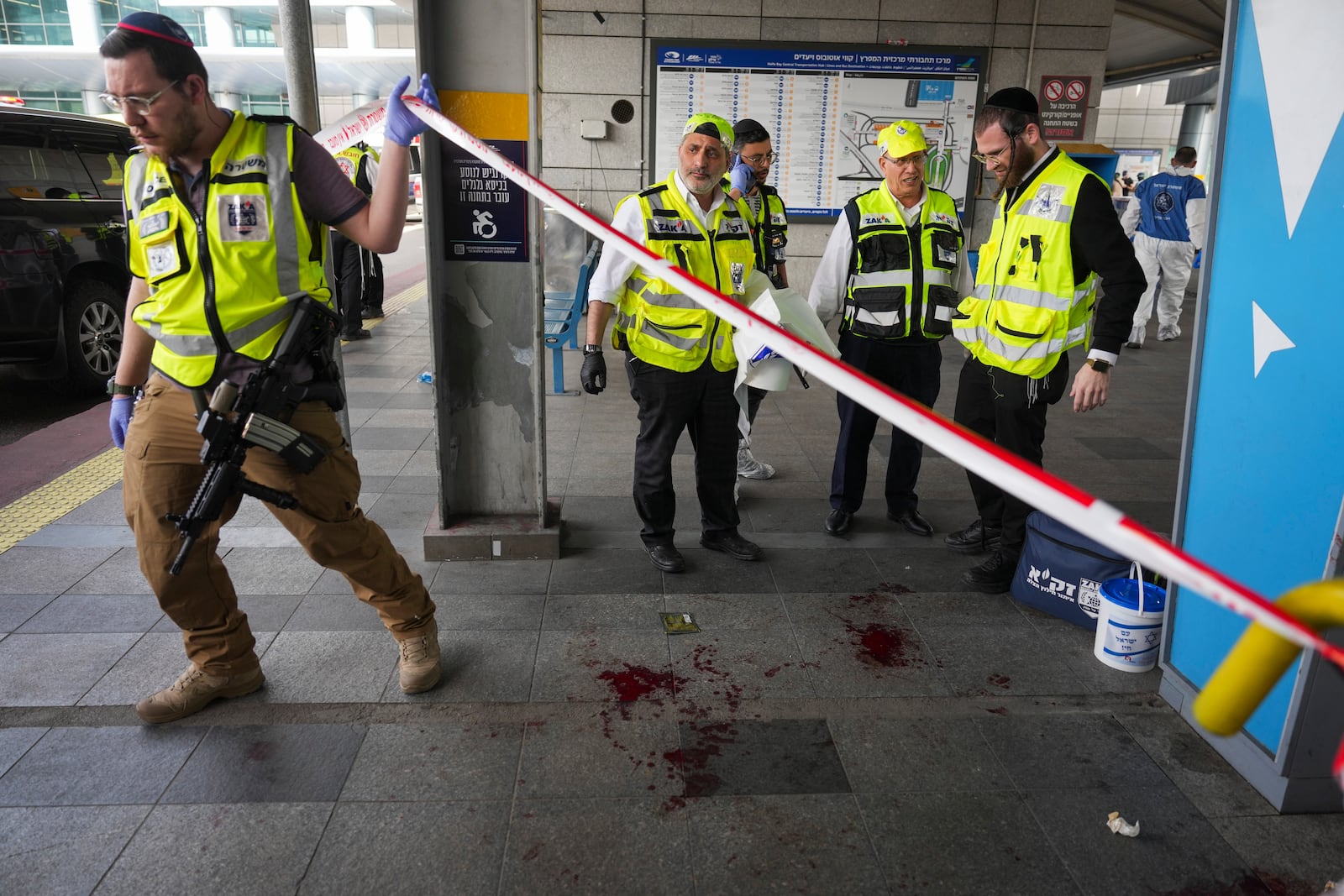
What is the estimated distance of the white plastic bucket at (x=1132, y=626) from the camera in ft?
10.2

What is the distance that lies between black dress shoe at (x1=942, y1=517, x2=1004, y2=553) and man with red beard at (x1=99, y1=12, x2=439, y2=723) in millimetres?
2718

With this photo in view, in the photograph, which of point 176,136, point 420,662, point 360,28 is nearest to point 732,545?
point 420,662

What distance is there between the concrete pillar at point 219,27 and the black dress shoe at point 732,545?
40278 millimetres

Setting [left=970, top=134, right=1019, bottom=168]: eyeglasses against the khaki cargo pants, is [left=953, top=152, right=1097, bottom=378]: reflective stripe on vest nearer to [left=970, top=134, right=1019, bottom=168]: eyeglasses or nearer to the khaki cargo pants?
[left=970, top=134, right=1019, bottom=168]: eyeglasses

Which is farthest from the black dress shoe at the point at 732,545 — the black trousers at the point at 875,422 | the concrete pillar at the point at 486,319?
the concrete pillar at the point at 486,319

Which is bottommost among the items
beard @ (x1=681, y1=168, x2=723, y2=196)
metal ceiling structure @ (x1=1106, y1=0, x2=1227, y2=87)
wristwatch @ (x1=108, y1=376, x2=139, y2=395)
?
wristwatch @ (x1=108, y1=376, x2=139, y2=395)

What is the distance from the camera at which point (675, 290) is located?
3660 millimetres

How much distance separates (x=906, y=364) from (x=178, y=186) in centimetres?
308

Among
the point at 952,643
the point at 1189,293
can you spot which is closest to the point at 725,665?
the point at 952,643

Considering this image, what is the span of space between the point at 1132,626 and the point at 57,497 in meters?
5.15

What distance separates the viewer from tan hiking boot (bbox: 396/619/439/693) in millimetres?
2922

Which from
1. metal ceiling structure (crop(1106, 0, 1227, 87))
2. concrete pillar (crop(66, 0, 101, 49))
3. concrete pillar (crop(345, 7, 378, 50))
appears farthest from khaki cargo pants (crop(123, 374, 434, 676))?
concrete pillar (crop(66, 0, 101, 49))

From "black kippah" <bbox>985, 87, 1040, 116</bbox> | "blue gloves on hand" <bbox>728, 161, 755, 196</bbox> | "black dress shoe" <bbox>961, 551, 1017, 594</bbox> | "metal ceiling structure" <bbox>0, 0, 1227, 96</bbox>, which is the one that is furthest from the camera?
"metal ceiling structure" <bbox>0, 0, 1227, 96</bbox>

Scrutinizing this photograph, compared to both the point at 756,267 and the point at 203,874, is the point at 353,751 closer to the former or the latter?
the point at 203,874
